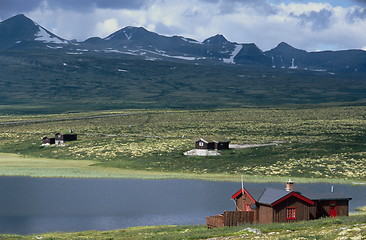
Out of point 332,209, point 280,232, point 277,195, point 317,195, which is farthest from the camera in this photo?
point 332,209

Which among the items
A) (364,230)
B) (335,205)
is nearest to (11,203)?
(335,205)

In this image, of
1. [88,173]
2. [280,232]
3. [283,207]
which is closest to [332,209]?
[283,207]

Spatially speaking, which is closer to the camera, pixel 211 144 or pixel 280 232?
pixel 280 232

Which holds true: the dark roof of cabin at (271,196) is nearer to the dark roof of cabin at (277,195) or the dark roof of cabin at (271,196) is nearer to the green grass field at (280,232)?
the dark roof of cabin at (277,195)

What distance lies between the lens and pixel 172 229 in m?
46.9

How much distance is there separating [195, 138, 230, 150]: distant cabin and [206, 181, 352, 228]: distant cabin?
63.9 m

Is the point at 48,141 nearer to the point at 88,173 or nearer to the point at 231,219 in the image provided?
the point at 88,173

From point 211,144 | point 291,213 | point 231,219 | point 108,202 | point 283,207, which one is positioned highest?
point 283,207

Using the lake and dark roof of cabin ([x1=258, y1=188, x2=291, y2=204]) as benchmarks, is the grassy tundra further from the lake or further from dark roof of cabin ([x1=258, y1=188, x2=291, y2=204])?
dark roof of cabin ([x1=258, y1=188, x2=291, y2=204])

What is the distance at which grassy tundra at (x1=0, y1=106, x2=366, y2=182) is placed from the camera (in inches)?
3710

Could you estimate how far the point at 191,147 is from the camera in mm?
119125

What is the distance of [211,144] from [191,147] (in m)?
6.16

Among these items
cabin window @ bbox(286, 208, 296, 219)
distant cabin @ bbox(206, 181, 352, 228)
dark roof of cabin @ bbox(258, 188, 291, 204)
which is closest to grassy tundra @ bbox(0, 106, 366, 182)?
distant cabin @ bbox(206, 181, 352, 228)

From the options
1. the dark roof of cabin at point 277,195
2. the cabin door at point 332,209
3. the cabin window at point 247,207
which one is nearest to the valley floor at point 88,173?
the cabin door at point 332,209
